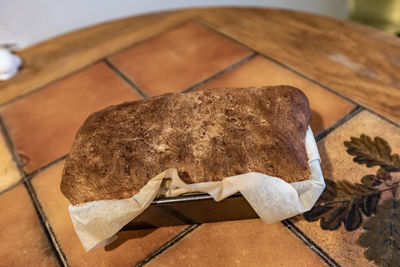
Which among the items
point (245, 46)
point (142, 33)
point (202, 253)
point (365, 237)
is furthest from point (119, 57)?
point (365, 237)

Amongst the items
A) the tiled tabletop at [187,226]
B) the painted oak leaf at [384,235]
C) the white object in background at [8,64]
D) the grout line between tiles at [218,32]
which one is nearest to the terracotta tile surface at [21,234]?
the tiled tabletop at [187,226]

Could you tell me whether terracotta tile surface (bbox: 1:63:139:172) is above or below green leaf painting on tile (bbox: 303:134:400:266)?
above

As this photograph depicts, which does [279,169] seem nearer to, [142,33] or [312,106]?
[312,106]

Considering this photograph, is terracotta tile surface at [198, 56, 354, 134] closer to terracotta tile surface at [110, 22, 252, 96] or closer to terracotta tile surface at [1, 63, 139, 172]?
terracotta tile surface at [110, 22, 252, 96]

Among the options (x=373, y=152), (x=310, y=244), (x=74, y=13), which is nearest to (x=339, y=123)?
(x=373, y=152)

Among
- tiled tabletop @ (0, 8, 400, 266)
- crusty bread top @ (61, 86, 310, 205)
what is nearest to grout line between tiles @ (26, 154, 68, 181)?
tiled tabletop @ (0, 8, 400, 266)

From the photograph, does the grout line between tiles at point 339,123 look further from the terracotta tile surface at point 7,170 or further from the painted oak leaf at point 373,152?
the terracotta tile surface at point 7,170

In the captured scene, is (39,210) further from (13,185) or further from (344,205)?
(344,205)
